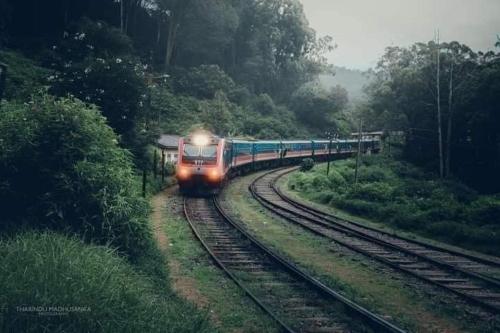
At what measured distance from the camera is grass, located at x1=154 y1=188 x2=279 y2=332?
25.5ft

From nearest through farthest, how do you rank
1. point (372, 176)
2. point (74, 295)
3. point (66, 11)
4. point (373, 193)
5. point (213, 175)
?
point (74, 295), point (213, 175), point (373, 193), point (372, 176), point (66, 11)

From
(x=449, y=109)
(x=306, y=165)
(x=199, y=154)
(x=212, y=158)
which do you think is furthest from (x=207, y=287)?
(x=449, y=109)

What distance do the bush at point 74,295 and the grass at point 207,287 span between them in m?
0.93

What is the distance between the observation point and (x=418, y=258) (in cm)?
1300

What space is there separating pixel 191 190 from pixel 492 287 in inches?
630

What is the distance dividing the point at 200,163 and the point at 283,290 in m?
Result: 13.5

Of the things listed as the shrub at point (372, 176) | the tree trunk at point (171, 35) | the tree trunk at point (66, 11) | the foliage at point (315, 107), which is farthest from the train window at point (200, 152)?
the foliage at point (315, 107)

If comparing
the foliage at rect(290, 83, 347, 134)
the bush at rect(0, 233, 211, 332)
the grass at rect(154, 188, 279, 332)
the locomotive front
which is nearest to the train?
the locomotive front

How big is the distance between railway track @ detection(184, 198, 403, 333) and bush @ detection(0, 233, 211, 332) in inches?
78.3

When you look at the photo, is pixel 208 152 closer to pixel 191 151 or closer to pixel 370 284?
pixel 191 151

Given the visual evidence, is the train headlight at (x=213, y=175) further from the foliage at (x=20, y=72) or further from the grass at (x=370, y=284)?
the foliage at (x=20, y=72)

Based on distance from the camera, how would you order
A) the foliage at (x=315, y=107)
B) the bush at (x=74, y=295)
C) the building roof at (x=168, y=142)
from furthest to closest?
the foliage at (x=315, y=107) → the building roof at (x=168, y=142) → the bush at (x=74, y=295)

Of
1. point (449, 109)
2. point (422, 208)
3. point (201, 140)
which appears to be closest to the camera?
point (422, 208)

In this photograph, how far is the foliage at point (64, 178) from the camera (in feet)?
28.6
